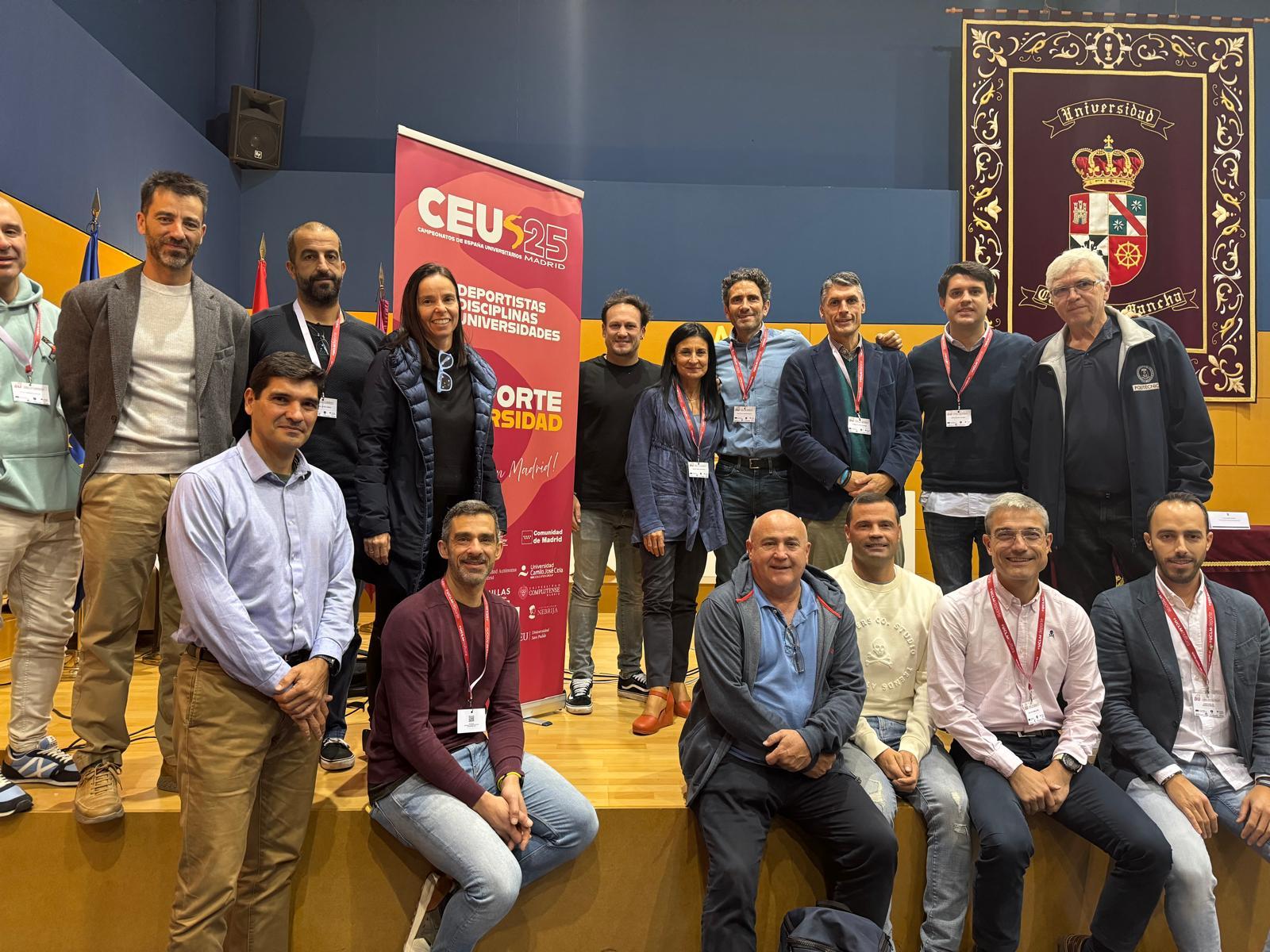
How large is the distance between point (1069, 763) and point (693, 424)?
5.67 feet

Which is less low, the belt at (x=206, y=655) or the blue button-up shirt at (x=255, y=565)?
the blue button-up shirt at (x=255, y=565)

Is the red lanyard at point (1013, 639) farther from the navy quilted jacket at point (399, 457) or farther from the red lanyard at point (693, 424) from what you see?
the navy quilted jacket at point (399, 457)

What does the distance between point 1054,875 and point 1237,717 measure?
2.30 feet

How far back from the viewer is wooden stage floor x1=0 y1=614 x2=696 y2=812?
2.72m

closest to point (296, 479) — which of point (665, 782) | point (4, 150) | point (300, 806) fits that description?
point (300, 806)

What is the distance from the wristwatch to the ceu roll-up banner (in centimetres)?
190

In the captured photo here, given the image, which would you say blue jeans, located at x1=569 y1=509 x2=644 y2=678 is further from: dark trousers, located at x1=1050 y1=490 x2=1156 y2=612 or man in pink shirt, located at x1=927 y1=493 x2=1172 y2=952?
dark trousers, located at x1=1050 y1=490 x2=1156 y2=612

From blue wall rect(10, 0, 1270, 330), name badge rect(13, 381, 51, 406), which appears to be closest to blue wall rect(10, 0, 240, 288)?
blue wall rect(10, 0, 1270, 330)

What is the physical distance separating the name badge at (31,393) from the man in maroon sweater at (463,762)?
1189 millimetres

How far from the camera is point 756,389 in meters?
3.70

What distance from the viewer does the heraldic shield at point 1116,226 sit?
6.68 metres

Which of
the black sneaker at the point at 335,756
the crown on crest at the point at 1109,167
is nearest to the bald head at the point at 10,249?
the black sneaker at the point at 335,756

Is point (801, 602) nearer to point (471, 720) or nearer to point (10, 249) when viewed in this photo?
point (471, 720)

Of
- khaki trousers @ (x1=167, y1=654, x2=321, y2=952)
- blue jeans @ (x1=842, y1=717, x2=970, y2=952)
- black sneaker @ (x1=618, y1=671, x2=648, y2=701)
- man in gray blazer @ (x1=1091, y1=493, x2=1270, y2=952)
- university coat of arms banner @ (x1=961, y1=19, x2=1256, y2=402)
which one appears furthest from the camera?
university coat of arms banner @ (x1=961, y1=19, x2=1256, y2=402)
